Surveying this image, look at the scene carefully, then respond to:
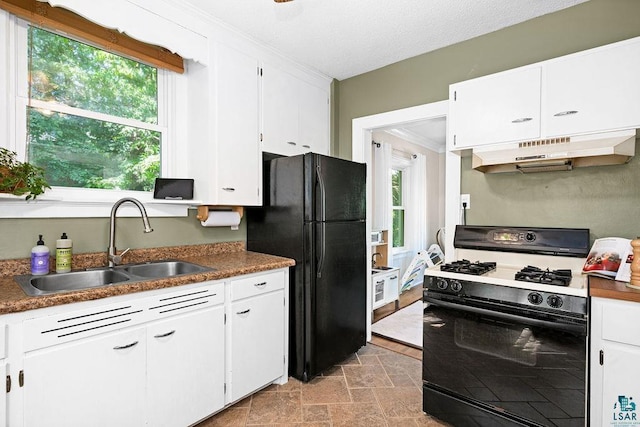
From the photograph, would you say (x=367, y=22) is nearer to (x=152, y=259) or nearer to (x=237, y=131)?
(x=237, y=131)

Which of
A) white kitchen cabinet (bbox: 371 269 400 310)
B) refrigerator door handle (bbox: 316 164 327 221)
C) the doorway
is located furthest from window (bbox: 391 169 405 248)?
refrigerator door handle (bbox: 316 164 327 221)

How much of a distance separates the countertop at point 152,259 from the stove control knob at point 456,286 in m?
1.08

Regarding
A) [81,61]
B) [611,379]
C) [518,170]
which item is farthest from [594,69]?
[81,61]

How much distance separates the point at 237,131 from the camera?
240 centimetres

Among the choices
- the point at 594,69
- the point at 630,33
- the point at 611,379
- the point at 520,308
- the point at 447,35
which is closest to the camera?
the point at 611,379

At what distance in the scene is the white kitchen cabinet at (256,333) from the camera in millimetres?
2002

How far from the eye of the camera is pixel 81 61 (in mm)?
1975

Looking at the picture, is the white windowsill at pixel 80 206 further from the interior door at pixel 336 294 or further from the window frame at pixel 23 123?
the interior door at pixel 336 294

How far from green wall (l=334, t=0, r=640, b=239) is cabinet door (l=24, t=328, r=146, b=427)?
240 centimetres

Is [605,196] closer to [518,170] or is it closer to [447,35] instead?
[518,170]

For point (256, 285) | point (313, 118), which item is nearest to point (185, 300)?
point (256, 285)

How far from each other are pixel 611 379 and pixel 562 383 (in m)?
0.19

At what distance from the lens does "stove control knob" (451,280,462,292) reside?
1845mm

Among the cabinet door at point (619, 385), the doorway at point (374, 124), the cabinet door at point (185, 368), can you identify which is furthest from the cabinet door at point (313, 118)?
the cabinet door at point (619, 385)
